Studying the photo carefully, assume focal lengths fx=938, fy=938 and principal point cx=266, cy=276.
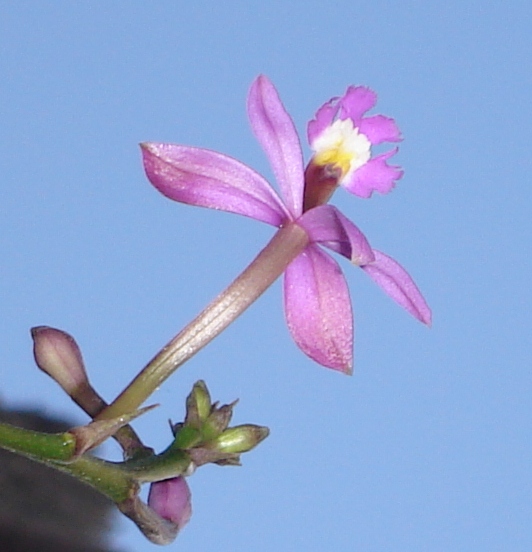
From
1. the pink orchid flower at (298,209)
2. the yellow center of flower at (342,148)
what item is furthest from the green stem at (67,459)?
the yellow center of flower at (342,148)

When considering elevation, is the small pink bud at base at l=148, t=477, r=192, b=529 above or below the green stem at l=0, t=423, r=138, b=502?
above

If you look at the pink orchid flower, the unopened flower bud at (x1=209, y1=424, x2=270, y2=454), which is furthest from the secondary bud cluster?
the pink orchid flower

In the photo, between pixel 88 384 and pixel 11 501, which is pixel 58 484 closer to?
pixel 11 501

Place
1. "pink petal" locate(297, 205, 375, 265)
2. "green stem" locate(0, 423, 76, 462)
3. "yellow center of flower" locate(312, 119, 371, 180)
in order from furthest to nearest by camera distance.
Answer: "yellow center of flower" locate(312, 119, 371, 180) < "pink petal" locate(297, 205, 375, 265) < "green stem" locate(0, 423, 76, 462)

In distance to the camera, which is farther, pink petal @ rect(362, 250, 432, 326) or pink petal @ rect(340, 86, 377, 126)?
pink petal @ rect(340, 86, 377, 126)

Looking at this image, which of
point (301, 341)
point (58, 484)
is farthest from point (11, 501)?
point (301, 341)

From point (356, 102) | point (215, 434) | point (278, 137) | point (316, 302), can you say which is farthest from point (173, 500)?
point (356, 102)

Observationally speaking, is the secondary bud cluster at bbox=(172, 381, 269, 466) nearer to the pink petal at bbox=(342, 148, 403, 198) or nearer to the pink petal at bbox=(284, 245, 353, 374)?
the pink petal at bbox=(284, 245, 353, 374)
